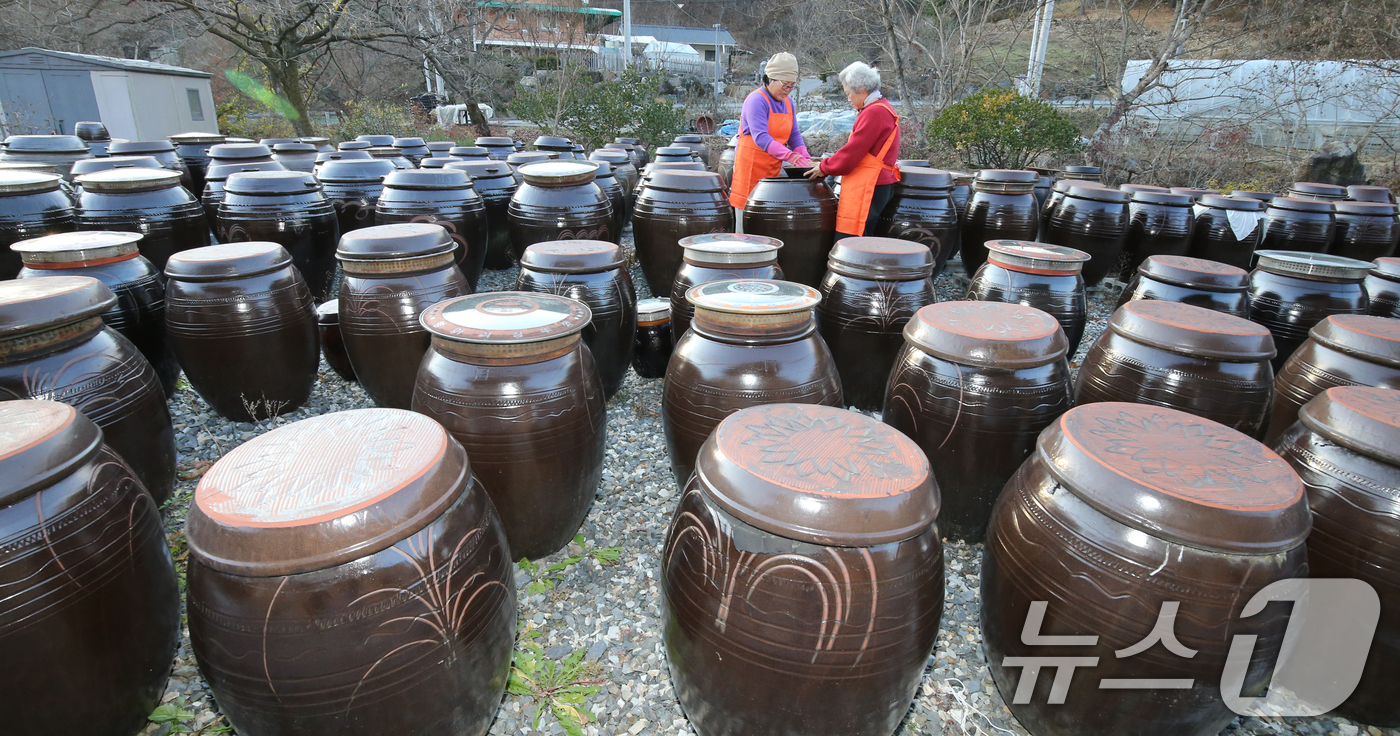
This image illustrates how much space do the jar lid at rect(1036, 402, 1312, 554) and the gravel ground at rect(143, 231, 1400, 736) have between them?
0.96 metres

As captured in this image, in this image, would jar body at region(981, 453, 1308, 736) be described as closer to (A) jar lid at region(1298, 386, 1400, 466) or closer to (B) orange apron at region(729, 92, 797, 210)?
(A) jar lid at region(1298, 386, 1400, 466)

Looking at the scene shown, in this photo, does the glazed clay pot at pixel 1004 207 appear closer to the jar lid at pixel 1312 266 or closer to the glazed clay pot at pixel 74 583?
the jar lid at pixel 1312 266

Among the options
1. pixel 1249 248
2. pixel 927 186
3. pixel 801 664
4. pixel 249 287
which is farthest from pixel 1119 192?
pixel 249 287

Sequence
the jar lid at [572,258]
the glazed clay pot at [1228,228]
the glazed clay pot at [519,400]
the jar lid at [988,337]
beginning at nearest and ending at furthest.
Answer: the glazed clay pot at [519,400]
the jar lid at [988,337]
the jar lid at [572,258]
the glazed clay pot at [1228,228]

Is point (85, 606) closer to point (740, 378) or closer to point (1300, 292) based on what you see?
point (740, 378)

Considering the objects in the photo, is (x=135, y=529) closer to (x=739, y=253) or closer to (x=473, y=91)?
(x=739, y=253)

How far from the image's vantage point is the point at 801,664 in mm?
1701

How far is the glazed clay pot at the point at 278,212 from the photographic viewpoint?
4.84 m

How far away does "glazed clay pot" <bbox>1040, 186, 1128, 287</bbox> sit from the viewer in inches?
245

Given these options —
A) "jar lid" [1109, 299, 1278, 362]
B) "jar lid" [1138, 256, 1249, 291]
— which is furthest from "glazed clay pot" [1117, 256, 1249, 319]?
"jar lid" [1109, 299, 1278, 362]

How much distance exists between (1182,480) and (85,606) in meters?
2.98

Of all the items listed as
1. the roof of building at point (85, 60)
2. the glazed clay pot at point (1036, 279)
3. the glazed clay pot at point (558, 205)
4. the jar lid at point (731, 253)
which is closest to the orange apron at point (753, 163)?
the glazed clay pot at point (558, 205)

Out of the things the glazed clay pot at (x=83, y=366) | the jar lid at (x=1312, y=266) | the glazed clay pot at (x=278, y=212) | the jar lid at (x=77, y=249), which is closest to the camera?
the glazed clay pot at (x=83, y=366)

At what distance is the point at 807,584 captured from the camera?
1661 millimetres
